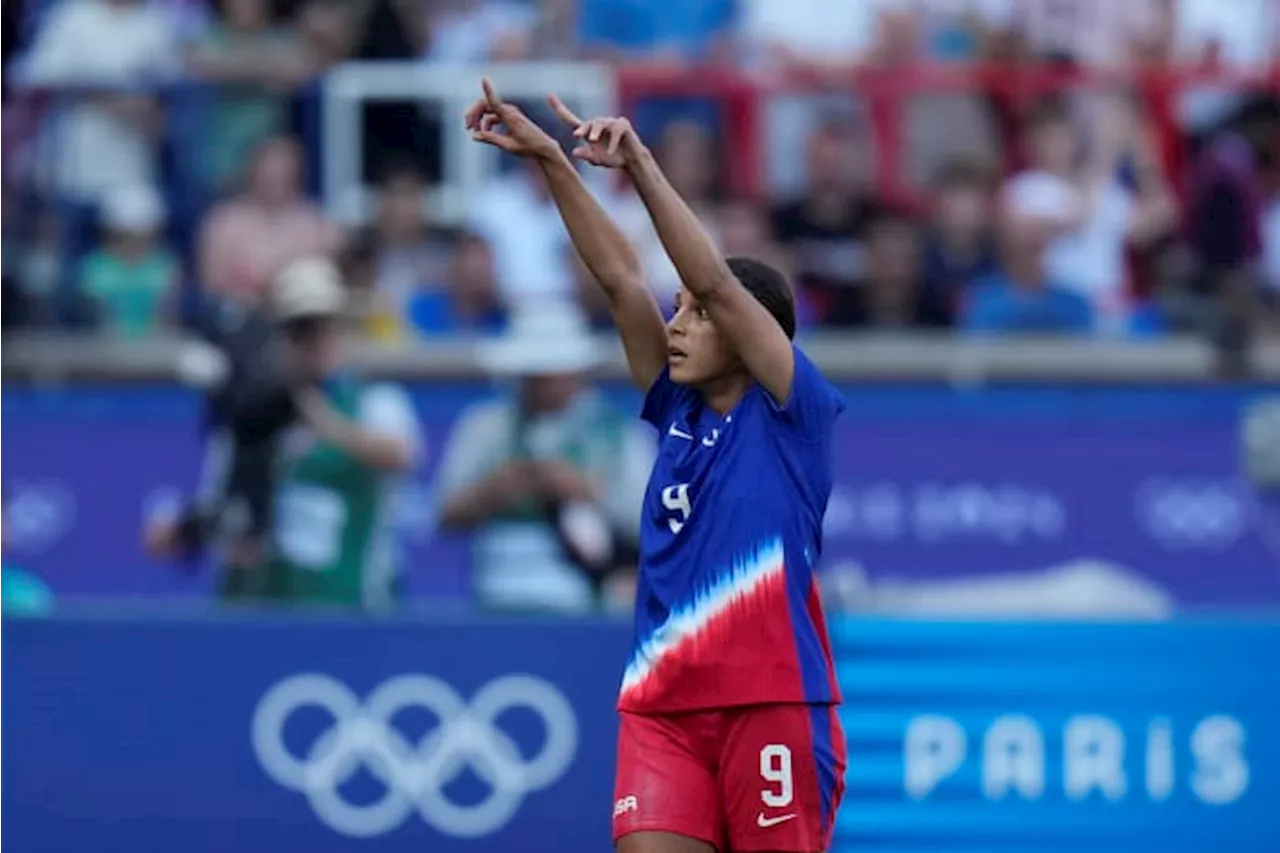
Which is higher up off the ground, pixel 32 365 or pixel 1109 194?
pixel 1109 194

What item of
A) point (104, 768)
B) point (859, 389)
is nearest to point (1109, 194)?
point (859, 389)

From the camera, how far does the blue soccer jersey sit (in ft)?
21.0

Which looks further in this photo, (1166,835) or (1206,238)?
(1206,238)

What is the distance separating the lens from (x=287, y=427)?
10.5 m

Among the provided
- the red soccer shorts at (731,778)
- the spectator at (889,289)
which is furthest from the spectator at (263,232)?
the red soccer shorts at (731,778)

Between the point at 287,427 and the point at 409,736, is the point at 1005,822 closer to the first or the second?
the point at 409,736

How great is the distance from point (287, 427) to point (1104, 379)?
14.5 ft

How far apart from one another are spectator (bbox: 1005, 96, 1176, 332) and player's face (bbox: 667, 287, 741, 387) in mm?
6883

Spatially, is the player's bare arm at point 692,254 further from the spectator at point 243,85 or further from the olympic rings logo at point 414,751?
the spectator at point 243,85

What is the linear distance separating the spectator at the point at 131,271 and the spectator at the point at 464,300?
49.8 inches

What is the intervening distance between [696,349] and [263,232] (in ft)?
22.7

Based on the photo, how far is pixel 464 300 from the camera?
13.3 meters

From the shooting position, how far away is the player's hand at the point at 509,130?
635 cm

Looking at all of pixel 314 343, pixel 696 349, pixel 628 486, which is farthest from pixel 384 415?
pixel 696 349
